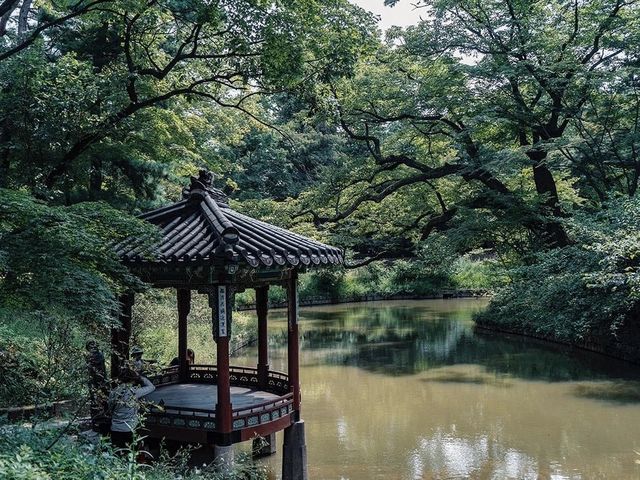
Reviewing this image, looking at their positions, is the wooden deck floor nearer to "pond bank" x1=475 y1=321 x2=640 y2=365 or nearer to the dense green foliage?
the dense green foliage

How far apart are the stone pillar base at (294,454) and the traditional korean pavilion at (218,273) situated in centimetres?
2

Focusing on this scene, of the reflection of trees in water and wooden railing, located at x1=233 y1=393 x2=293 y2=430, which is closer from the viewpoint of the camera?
wooden railing, located at x1=233 y1=393 x2=293 y2=430

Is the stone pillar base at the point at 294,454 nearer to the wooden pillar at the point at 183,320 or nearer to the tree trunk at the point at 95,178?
the wooden pillar at the point at 183,320

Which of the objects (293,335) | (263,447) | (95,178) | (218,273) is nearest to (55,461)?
(218,273)

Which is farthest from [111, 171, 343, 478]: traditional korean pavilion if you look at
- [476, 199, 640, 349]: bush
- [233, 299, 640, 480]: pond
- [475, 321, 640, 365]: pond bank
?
[475, 321, 640, 365]: pond bank

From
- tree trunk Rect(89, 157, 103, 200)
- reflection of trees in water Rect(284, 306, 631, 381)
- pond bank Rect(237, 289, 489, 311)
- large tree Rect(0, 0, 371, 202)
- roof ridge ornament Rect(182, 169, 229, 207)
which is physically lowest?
reflection of trees in water Rect(284, 306, 631, 381)

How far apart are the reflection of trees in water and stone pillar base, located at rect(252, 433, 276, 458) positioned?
268 inches

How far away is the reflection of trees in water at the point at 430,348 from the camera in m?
16.0

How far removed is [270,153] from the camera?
35.7 m

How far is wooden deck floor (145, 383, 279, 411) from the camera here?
27.4 ft

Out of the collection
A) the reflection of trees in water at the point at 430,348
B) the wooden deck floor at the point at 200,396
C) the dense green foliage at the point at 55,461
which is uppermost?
the dense green foliage at the point at 55,461

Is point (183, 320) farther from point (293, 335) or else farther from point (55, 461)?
point (55, 461)

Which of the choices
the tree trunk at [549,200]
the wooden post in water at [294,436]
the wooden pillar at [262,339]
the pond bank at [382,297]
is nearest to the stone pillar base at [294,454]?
the wooden post in water at [294,436]

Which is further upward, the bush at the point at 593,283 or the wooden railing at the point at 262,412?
the bush at the point at 593,283
